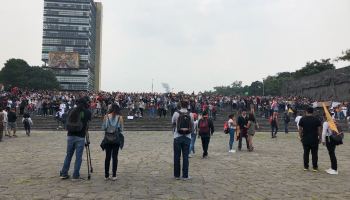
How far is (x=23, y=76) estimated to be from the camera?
91.1 meters

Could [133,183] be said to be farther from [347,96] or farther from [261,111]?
[347,96]

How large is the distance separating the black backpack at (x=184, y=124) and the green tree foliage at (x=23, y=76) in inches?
3410

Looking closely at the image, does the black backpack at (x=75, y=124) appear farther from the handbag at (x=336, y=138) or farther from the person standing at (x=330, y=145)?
the handbag at (x=336, y=138)

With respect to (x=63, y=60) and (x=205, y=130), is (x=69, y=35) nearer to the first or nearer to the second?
(x=63, y=60)

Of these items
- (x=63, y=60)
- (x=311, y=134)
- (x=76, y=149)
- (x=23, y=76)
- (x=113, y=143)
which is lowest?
(x=76, y=149)

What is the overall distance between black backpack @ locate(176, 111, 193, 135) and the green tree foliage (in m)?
86.6

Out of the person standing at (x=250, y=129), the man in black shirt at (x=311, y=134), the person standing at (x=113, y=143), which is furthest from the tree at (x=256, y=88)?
the person standing at (x=113, y=143)

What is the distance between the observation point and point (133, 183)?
24.9ft

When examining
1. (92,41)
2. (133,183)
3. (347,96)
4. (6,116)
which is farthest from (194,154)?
(92,41)

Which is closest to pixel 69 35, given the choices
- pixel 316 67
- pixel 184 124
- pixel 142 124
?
pixel 316 67

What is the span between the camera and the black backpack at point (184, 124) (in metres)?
8.24

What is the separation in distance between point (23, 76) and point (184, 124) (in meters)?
90.3

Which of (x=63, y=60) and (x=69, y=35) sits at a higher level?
(x=69, y=35)

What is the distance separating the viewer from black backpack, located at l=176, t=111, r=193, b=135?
8242mm
